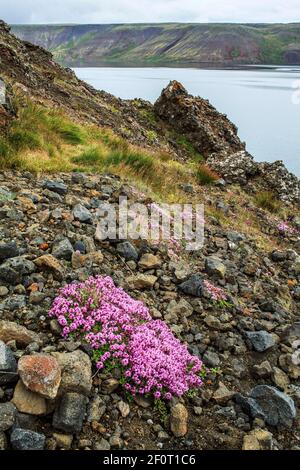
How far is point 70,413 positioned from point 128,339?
4.75ft

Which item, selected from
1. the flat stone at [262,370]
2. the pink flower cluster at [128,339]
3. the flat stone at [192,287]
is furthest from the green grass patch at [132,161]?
the flat stone at [262,370]

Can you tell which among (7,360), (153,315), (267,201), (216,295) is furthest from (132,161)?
(7,360)

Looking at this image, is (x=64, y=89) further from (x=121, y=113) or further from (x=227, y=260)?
(x=227, y=260)

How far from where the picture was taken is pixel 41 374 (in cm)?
463

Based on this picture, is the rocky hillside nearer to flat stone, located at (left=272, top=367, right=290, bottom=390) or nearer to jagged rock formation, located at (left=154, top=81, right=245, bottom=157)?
flat stone, located at (left=272, top=367, right=290, bottom=390)

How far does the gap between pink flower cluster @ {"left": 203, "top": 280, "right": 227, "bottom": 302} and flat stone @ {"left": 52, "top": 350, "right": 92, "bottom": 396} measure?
317cm

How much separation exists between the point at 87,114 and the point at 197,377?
21922mm

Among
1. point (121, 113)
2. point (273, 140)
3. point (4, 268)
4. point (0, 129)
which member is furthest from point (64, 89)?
point (4, 268)

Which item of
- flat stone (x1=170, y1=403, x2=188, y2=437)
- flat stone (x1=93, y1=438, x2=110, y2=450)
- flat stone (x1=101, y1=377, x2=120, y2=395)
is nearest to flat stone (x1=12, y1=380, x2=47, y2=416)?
flat stone (x1=93, y1=438, x2=110, y2=450)

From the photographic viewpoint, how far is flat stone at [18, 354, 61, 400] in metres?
4.54

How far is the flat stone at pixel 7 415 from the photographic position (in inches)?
167

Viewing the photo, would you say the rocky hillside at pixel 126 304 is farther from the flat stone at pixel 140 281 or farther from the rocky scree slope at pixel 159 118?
the rocky scree slope at pixel 159 118

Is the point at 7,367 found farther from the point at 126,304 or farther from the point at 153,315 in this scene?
the point at 153,315

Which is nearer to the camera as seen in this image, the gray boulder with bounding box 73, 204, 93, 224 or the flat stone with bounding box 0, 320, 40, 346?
the flat stone with bounding box 0, 320, 40, 346
